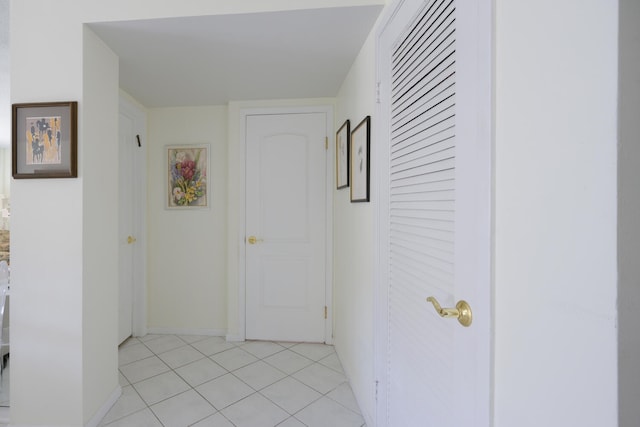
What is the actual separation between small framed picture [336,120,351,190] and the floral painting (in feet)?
4.32

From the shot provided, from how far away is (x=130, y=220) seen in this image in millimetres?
2619

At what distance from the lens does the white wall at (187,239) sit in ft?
9.11

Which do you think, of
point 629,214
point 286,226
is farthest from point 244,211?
point 629,214

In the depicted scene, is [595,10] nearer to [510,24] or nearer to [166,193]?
[510,24]

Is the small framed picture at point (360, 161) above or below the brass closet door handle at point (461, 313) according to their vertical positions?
above

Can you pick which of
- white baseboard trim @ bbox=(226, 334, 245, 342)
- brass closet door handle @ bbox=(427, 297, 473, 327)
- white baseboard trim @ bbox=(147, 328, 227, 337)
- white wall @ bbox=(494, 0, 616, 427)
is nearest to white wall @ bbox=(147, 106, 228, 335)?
white baseboard trim @ bbox=(147, 328, 227, 337)

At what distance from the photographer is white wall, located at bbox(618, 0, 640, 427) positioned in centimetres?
40

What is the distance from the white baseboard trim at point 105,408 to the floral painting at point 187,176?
155 cm

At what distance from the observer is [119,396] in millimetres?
1844

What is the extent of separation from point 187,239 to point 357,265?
183cm

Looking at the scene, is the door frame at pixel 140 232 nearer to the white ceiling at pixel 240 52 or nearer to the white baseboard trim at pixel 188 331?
the white baseboard trim at pixel 188 331

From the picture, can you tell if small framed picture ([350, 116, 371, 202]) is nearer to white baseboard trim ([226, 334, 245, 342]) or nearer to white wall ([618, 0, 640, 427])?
white wall ([618, 0, 640, 427])

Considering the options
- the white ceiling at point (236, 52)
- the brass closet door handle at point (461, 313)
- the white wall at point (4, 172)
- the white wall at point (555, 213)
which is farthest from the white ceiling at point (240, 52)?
the white wall at point (4, 172)

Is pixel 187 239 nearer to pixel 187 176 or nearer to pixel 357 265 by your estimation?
pixel 187 176
